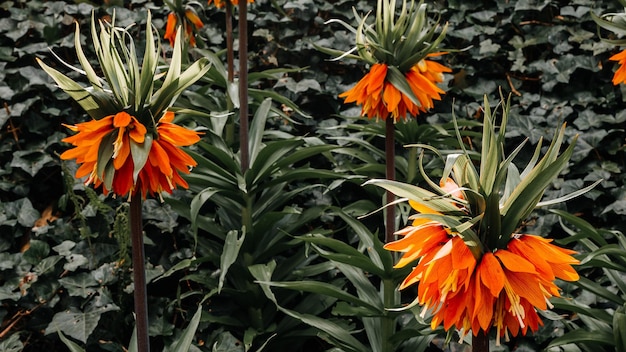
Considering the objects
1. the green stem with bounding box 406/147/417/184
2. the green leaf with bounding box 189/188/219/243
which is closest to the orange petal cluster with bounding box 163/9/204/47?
the green leaf with bounding box 189/188/219/243

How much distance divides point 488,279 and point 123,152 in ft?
2.38

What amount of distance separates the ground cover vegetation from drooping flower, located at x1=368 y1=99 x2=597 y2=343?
72 centimetres

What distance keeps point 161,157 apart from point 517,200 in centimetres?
68

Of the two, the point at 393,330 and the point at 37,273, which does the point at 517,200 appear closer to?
the point at 393,330

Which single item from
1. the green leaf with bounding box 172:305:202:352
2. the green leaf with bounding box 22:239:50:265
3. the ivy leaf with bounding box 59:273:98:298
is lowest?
the ivy leaf with bounding box 59:273:98:298

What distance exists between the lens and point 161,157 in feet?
4.43

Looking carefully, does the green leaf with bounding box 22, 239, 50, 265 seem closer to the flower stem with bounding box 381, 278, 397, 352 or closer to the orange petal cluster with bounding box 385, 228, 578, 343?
the flower stem with bounding box 381, 278, 397, 352

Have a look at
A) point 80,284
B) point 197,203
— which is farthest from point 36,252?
point 197,203

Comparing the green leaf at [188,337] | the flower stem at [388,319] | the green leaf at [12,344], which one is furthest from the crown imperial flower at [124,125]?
the green leaf at [12,344]

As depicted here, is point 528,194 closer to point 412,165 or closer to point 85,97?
point 85,97

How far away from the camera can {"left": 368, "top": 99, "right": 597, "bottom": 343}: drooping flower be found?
3.30 feet

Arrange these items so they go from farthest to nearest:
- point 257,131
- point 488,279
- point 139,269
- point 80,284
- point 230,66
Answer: point 230,66
point 257,131
point 80,284
point 139,269
point 488,279

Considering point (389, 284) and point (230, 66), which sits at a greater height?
point (230, 66)

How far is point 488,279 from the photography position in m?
0.99
